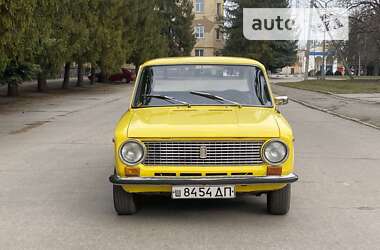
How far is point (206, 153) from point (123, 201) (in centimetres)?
113

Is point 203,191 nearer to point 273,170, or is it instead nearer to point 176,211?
point 273,170

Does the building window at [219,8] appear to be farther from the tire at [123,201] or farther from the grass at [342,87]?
the tire at [123,201]

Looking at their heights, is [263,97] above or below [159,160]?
above

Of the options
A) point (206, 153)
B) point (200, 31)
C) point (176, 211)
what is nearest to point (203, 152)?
point (206, 153)

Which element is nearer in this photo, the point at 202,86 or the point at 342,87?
the point at 202,86

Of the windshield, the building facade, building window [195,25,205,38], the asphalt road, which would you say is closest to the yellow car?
the asphalt road

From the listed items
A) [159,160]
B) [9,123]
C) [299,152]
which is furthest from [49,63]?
[159,160]

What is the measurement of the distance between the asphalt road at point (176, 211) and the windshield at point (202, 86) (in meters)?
1.26

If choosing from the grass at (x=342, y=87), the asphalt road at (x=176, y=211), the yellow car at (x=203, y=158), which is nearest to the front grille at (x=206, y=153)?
the yellow car at (x=203, y=158)

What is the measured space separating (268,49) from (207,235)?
66.6 m

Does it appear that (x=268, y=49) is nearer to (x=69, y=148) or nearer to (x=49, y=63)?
(x=49, y=63)

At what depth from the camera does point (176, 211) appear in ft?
21.6

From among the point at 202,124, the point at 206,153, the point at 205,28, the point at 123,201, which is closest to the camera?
the point at 206,153

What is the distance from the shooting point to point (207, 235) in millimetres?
5605
